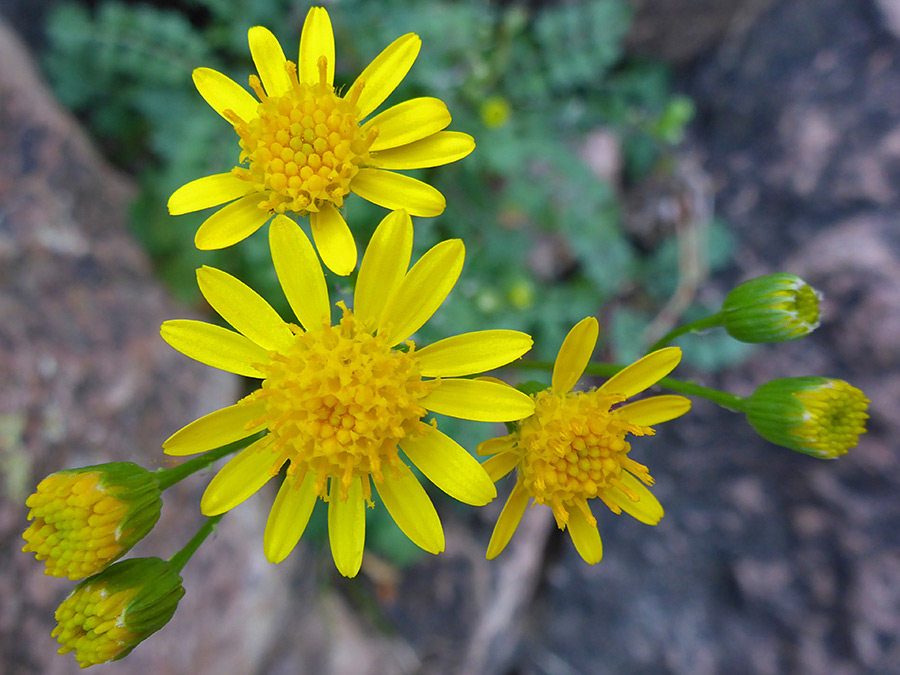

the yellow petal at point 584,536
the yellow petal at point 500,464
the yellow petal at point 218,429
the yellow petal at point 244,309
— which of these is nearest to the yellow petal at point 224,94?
the yellow petal at point 244,309

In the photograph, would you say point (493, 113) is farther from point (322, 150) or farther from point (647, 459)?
point (647, 459)

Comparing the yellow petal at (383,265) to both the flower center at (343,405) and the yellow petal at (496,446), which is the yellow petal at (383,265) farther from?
the yellow petal at (496,446)

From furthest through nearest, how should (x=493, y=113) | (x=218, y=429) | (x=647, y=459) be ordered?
(x=647, y=459)
(x=493, y=113)
(x=218, y=429)

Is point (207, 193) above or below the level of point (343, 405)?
above

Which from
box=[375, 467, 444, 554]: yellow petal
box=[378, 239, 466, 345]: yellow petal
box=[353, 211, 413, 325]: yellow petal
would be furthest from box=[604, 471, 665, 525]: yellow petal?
box=[353, 211, 413, 325]: yellow petal

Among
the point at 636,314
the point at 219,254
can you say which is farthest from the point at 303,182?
the point at 636,314

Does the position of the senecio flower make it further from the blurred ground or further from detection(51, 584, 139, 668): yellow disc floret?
the blurred ground

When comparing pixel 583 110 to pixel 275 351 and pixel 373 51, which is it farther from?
pixel 275 351

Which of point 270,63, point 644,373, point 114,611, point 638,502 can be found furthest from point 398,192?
point 114,611
